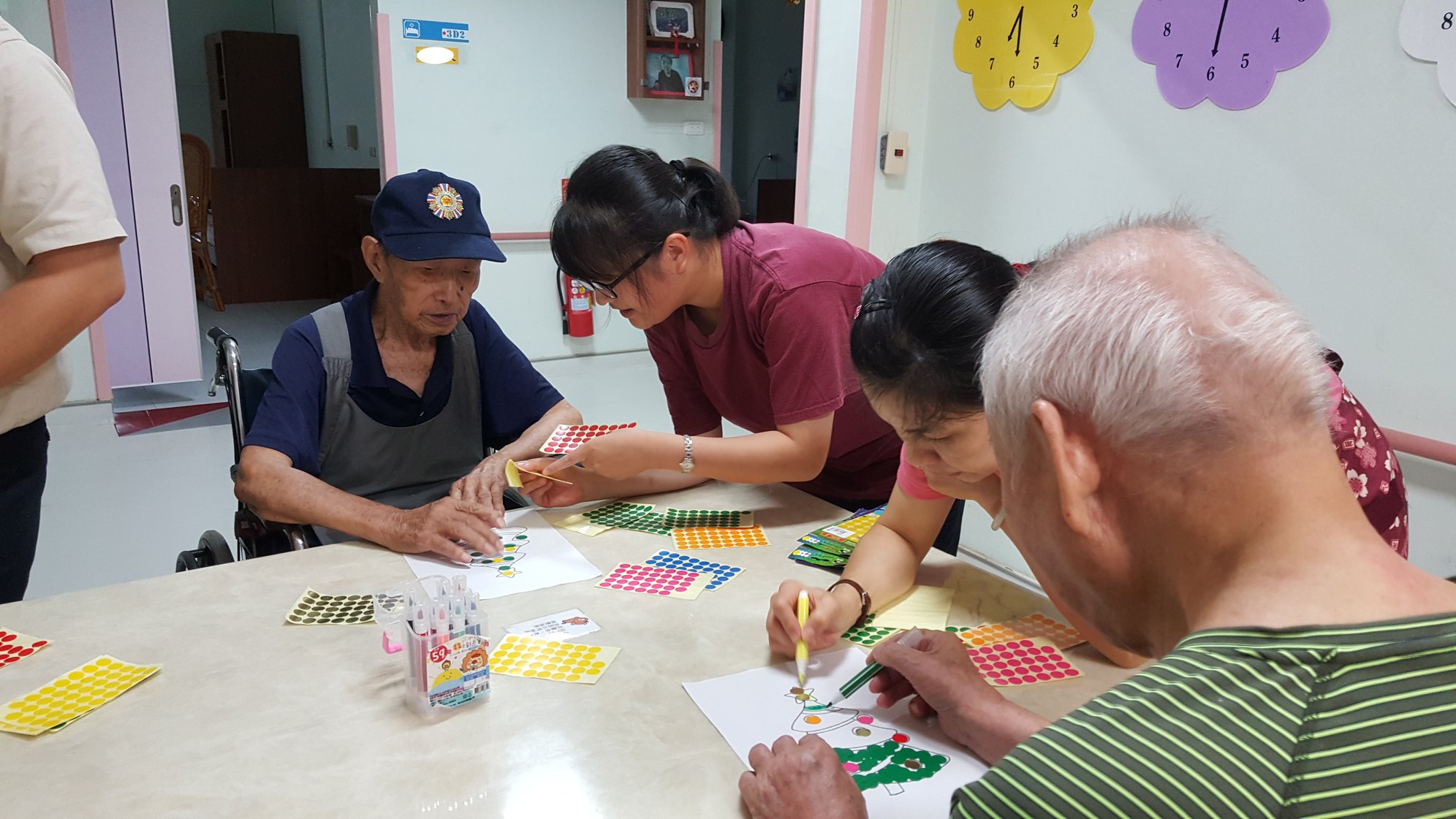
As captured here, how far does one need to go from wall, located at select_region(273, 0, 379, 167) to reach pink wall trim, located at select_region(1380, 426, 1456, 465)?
7356mm

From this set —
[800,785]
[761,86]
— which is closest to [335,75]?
[761,86]

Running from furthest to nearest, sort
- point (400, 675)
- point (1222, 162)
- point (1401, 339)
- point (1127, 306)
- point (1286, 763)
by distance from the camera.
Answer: point (1222, 162) < point (1401, 339) < point (400, 675) < point (1127, 306) < point (1286, 763)

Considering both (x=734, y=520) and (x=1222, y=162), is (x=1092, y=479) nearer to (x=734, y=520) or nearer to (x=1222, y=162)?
(x=734, y=520)

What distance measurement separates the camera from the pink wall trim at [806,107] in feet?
10.4

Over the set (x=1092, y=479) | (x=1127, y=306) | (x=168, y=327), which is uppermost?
(x=1127, y=306)

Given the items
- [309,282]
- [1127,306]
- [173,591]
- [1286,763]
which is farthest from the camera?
[309,282]

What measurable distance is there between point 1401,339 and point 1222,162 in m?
0.59

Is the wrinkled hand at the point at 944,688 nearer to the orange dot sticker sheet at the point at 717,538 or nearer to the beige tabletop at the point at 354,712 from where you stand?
the beige tabletop at the point at 354,712

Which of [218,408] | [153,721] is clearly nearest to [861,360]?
[153,721]

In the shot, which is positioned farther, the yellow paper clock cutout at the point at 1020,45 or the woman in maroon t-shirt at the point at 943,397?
the yellow paper clock cutout at the point at 1020,45

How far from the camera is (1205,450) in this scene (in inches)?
24.3

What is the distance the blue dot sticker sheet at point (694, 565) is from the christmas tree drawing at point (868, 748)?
35 cm

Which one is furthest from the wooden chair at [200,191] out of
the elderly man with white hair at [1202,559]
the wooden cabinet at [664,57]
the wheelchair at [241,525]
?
the elderly man with white hair at [1202,559]

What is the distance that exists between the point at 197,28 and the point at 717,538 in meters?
10.5
